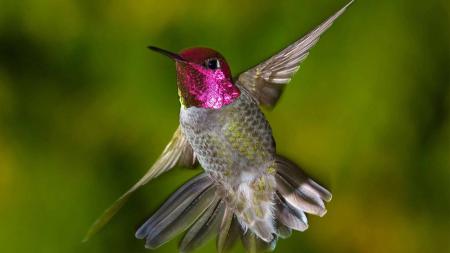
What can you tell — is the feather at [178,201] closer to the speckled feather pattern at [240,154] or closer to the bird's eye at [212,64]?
the speckled feather pattern at [240,154]

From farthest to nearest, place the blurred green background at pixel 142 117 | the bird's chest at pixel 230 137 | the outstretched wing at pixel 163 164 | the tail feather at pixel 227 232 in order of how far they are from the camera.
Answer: the blurred green background at pixel 142 117, the tail feather at pixel 227 232, the bird's chest at pixel 230 137, the outstretched wing at pixel 163 164

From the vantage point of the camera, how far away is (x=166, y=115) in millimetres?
1215

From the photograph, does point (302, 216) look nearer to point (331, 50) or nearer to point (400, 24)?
point (331, 50)

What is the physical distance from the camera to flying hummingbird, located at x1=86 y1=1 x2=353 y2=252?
542 mm

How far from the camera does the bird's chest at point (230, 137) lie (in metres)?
0.55

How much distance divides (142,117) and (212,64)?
754 millimetres

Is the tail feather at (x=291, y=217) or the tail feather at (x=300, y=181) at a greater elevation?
the tail feather at (x=300, y=181)

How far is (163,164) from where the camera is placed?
0.55 metres

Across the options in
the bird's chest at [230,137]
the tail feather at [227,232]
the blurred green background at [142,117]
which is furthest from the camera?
the blurred green background at [142,117]

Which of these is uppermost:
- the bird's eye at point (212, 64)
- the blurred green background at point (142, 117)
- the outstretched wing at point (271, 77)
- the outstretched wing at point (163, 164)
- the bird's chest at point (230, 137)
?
the bird's eye at point (212, 64)

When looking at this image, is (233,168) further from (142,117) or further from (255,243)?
(142,117)

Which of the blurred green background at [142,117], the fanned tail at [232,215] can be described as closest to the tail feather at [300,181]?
the fanned tail at [232,215]

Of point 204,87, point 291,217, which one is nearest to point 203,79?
point 204,87

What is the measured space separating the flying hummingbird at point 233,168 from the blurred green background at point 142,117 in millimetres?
482
